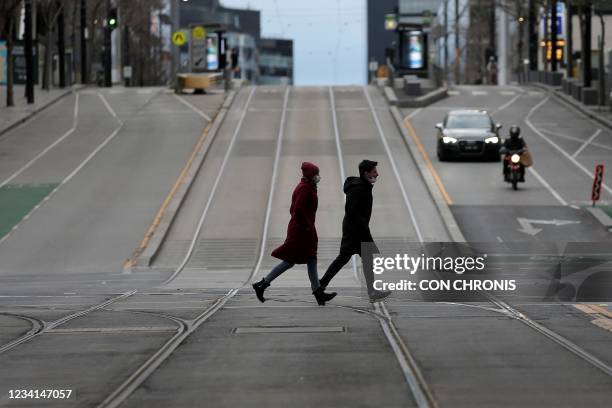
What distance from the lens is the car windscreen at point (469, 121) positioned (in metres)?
49.1

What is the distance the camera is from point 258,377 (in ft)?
36.7

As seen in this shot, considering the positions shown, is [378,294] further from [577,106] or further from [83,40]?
[83,40]

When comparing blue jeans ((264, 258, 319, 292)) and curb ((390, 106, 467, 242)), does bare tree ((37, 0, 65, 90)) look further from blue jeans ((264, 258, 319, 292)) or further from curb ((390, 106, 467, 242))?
blue jeans ((264, 258, 319, 292))

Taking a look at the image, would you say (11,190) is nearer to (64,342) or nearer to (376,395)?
(64,342)

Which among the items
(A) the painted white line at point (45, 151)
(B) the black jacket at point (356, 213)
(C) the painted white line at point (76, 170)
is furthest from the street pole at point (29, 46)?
(B) the black jacket at point (356, 213)

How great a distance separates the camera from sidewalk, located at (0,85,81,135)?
59375 mm

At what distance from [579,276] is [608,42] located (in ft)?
334

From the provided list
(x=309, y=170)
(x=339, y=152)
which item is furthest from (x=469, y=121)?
(x=309, y=170)

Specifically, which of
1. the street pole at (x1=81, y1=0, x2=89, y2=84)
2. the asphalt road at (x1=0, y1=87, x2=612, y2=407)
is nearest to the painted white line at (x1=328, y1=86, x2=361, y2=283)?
the asphalt road at (x1=0, y1=87, x2=612, y2=407)

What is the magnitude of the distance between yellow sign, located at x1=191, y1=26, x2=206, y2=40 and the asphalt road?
1769 cm

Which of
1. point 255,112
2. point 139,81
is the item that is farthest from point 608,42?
point 255,112

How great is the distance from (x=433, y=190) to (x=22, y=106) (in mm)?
32128

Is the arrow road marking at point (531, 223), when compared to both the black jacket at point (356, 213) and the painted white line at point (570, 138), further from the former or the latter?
the painted white line at point (570, 138)

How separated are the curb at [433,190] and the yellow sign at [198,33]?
99.5 feet
